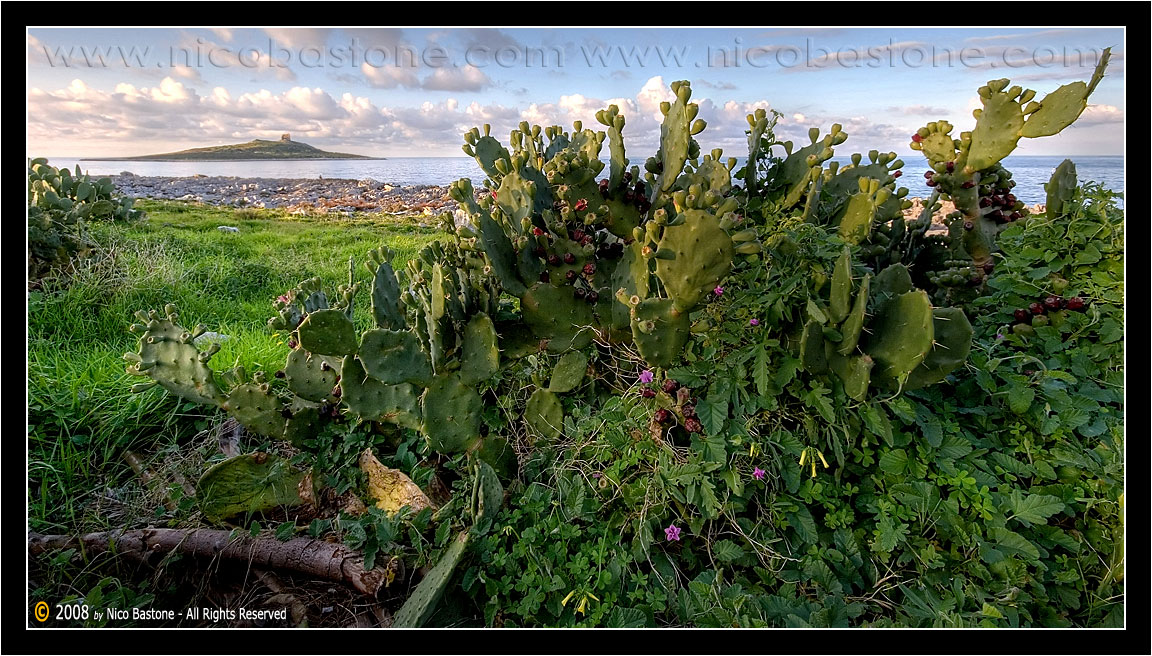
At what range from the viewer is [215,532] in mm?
2225

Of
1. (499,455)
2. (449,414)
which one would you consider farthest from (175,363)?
(499,455)

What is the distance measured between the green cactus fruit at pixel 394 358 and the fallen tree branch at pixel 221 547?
1.81ft

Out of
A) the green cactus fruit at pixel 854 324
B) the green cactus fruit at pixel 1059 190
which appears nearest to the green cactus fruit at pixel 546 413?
the green cactus fruit at pixel 854 324

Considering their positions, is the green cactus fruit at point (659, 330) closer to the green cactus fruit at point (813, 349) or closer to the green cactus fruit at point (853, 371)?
the green cactus fruit at point (813, 349)

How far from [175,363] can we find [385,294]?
35.4 inches

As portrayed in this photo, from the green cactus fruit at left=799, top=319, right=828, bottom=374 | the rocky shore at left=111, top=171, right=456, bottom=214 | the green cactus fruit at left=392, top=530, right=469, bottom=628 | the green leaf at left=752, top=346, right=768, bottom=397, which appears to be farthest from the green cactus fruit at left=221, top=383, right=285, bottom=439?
the rocky shore at left=111, top=171, right=456, bottom=214

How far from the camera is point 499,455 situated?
7.41 feet

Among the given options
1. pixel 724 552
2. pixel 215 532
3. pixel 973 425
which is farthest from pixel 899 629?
pixel 215 532

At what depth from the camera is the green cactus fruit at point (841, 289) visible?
72.0 inches

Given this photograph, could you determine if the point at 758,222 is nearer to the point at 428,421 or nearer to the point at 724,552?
the point at 724,552

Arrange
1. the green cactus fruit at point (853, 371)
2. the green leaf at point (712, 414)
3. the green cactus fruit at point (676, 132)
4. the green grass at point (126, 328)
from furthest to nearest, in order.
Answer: the green grass at point (126, 328) < the green cactus fruit at point (676, 132) < the green leaf at point (712, 414) < the green cactus fruit at point (853, 371)

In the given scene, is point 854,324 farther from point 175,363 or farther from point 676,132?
point 175,363

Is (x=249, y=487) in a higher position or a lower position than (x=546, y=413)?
lower

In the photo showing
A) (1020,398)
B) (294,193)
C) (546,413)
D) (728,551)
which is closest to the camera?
→ (728,551)
